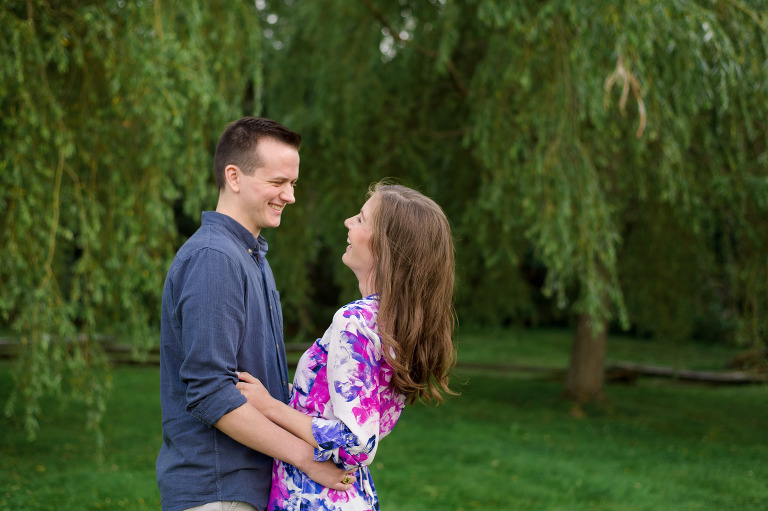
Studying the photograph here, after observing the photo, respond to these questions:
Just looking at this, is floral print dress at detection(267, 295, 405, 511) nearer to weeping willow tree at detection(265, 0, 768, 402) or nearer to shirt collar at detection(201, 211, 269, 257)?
shirt collar at detection(201, 211, 269, 257)

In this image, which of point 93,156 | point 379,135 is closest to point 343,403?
point 93,156

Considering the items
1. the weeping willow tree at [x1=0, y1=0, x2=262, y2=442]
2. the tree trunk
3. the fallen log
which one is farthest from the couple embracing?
the fallen log

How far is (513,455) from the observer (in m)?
7.61

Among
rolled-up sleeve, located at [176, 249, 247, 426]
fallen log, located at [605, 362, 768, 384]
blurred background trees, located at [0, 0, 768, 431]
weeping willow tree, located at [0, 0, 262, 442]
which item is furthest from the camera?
fallen log, located at [605, 362, 768, 384]

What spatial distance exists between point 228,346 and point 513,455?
6.31 metres

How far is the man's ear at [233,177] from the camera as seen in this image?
204cm

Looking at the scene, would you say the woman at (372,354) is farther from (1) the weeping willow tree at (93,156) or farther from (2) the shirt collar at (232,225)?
(1) the weeping willow tree at (93,156)

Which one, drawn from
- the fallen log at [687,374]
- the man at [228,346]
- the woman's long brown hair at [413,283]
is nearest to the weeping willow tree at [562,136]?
the fallen log at [687,374]

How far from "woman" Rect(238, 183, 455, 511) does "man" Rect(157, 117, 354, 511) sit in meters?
0.06

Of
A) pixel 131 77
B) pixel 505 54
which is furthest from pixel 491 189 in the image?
pixel 131 77

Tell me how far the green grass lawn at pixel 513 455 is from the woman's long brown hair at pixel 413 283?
3.31 metres

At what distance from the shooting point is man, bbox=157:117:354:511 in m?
1.78

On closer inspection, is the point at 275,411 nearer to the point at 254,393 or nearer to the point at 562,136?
the point at 254,393

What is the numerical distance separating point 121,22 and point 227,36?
0.76 metres
